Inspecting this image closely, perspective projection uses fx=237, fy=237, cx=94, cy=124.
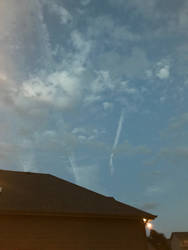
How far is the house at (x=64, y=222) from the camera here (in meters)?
9.41

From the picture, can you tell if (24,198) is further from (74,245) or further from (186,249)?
(186,249)

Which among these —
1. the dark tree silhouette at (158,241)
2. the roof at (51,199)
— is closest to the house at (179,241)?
the dark tree silhouette at (158,241)

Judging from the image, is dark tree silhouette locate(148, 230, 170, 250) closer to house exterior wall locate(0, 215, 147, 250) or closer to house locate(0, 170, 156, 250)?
house locate(0, 170, 156, 250)

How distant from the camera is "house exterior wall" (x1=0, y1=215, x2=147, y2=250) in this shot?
30.5 feet

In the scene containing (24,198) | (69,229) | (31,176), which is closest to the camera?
(69,229)

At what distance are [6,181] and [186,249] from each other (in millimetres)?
31189

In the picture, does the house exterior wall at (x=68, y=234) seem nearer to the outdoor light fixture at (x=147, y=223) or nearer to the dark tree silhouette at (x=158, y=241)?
the outdoor light fixture at (x=147, y=223)

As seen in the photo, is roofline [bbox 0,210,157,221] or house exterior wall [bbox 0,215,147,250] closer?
house exterior wall [bbox 0,215,147,250]

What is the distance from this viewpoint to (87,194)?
12711mm

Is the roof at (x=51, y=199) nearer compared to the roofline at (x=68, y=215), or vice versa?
the roofline at (x=68, y=215)

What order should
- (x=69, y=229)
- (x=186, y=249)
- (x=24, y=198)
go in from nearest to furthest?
(x=69, y=229) < (x=24, y=198) < (x=186, y=249)

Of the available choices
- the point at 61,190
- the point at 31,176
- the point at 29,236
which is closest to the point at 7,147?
the point at 31,176

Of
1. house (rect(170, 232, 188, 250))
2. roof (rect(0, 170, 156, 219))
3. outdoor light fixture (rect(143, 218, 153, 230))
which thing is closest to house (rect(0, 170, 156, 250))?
roof (rect(0, 170, 156, 219))

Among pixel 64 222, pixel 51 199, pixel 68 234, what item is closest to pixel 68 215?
pixel 64 222
